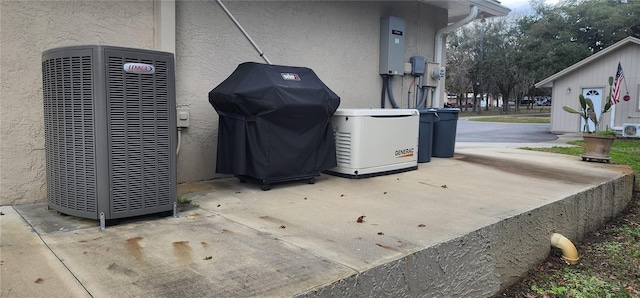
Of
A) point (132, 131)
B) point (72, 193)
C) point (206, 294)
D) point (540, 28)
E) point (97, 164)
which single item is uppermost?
point (540, 28)

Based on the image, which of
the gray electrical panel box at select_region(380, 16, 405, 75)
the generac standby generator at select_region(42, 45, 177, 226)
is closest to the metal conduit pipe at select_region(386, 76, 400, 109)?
the gray electrical panel box at select_region(380, 16, 405, 75)

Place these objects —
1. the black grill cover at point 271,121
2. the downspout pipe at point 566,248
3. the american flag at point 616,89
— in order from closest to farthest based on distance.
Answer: the downspout pipe at point 566,248 → the black grill cover at point 271,121 → the american flag at point 616,89

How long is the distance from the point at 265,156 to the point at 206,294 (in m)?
2.32

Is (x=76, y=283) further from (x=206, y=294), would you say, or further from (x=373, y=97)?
(x=373, y=97)

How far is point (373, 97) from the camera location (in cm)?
716

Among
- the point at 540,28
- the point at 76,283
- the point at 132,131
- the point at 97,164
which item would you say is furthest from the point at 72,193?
the point at 540,28

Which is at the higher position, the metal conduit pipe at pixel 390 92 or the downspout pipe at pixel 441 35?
the downspout pipe at pixel 441 35

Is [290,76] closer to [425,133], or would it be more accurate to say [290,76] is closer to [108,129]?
[108,129]

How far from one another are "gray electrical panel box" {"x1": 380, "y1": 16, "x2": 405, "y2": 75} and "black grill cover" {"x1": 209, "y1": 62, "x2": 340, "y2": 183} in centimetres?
265

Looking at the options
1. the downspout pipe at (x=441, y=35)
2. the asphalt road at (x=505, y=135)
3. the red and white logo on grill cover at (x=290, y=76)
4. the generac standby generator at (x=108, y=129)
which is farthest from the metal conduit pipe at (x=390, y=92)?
the asphalt road at (x=505, y=135)

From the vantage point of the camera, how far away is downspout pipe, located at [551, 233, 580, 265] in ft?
13.3

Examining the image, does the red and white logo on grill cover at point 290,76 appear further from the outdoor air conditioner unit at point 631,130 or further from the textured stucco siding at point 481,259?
the outdoor air conditioner unit at point 631,130

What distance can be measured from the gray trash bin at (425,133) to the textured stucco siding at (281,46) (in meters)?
0.99

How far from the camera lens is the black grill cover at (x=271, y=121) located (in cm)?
421
